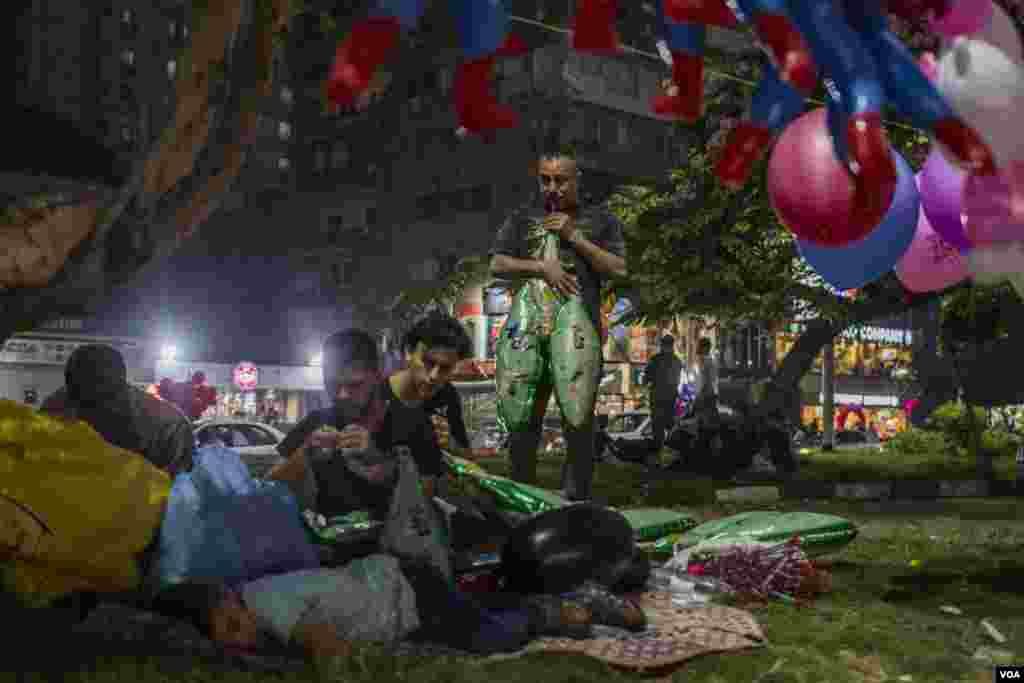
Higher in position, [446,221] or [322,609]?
[446,221]

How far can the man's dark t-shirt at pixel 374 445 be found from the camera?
420cm

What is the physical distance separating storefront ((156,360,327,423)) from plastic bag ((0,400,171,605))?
36.6 meters

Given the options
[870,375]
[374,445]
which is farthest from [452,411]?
[870,375]

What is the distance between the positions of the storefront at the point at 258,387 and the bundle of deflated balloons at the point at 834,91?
36.5m

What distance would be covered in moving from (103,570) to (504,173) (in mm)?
43152

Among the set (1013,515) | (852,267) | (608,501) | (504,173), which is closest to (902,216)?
(852,267)

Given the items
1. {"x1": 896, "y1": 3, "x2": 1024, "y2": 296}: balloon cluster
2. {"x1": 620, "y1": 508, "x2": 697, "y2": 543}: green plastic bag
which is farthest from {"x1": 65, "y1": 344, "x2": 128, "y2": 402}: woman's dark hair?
{"x1": 896, "y1": 3, "x2": 1024, "y2": 296}: balloon cluster

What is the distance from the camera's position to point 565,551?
13.5ft

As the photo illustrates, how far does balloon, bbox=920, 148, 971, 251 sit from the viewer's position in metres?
4.97

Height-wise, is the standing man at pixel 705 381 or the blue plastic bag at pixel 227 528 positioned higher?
the standing man at pixel 705 381

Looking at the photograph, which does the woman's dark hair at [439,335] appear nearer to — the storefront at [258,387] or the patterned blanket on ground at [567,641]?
the patterned blanket on ground at [567,641]

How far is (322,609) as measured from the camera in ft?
10.8

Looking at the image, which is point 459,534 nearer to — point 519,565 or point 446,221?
point 519,565

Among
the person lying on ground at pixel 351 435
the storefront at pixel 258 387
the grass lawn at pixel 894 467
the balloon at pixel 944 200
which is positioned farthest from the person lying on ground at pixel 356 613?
the storefront at pixel 258 387
